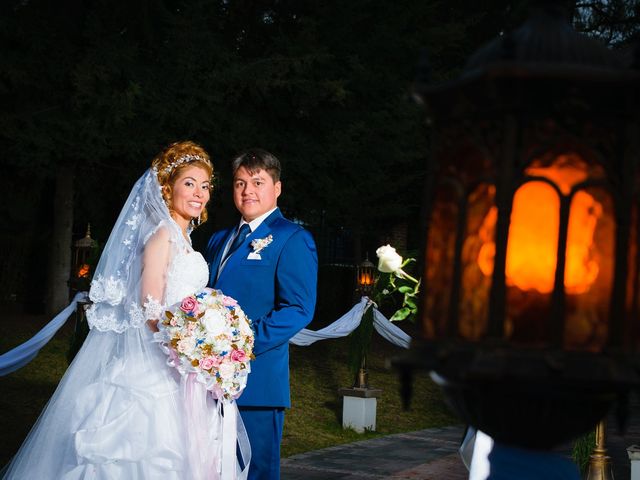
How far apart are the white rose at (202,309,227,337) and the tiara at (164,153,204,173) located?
3.18 feet

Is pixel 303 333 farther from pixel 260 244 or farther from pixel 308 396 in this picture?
pixel 260 244

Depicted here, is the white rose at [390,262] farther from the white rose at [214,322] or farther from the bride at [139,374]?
the bride at [139,374]

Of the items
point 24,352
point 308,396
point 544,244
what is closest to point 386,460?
point 24,352

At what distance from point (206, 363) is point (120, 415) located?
593 millimetres

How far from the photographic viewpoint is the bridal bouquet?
14.1 feet

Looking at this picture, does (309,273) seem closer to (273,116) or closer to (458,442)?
(458,442)

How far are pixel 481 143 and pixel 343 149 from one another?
1315 centimetres

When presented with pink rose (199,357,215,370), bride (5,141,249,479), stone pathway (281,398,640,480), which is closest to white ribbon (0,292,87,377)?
stone pathway (281,398,640,480)

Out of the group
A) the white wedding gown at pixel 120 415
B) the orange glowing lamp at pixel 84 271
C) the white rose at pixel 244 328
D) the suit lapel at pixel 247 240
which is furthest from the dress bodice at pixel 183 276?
the orange glowing lamp at pixel 84 271

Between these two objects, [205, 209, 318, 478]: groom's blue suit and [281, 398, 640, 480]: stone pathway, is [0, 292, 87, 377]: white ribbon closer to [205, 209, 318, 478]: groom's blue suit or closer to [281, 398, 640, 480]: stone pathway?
[281, 398, 640, 480]: stone pathway

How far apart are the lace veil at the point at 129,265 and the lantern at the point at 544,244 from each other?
2927 millimetres

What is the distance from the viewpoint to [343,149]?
1501 centimetres

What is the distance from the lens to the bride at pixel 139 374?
177 inches

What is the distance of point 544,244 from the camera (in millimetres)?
1880
